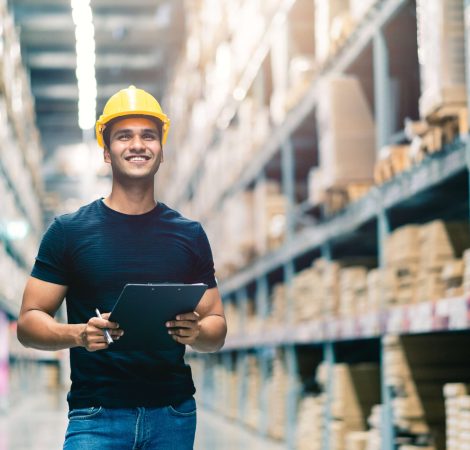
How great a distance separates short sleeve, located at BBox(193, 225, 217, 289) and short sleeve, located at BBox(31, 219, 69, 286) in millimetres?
354

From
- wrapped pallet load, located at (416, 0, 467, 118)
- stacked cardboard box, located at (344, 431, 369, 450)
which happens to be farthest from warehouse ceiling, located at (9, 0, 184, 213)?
wrapped pallet load, located at (416, 0, 467, 118)

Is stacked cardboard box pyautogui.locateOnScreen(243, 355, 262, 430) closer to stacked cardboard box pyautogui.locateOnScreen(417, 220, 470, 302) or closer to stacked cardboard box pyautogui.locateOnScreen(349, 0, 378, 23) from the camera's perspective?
stacked cardboard box pyautogui.locateOnScreen(349, 0, 378, 23)

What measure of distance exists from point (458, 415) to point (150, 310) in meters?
2.61

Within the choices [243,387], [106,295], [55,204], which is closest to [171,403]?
[106,295]

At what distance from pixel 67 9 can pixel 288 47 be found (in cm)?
1268

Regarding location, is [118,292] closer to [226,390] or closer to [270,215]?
[270,215]

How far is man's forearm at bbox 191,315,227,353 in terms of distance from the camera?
2553 millimetres

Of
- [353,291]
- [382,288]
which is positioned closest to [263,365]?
[353,291]

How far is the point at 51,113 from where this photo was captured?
29.4 metres

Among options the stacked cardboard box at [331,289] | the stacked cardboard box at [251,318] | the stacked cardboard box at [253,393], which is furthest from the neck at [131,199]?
the stacked cardboard box at [251,318]

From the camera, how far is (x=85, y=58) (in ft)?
72.9

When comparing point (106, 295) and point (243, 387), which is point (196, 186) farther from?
point (106, 295)

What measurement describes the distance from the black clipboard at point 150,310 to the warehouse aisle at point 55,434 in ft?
21.9

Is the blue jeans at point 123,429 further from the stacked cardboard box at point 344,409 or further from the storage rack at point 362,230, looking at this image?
the stacked cardboard box at point 344,409
